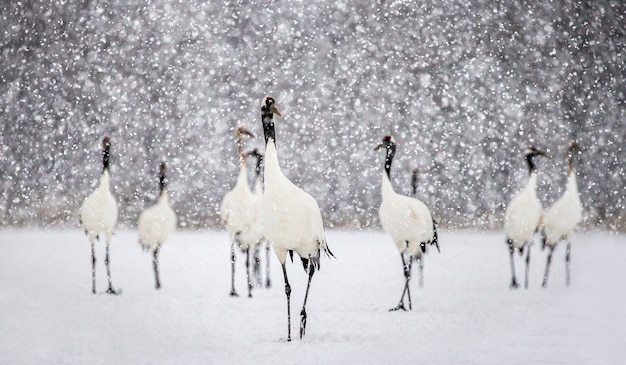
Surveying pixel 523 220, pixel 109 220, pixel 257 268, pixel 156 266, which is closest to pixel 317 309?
pixel 257 268

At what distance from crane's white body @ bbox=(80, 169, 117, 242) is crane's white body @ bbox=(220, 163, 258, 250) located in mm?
976

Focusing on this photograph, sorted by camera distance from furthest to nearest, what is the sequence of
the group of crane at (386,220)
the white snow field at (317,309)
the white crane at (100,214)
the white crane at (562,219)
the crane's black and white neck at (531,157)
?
the crane's black and white neck at (531,157) < the white crane at (562,219) < the white crane at (100,214) < the group of crane at (386,220) < the white snow field at (317,309)

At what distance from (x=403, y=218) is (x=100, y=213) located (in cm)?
263

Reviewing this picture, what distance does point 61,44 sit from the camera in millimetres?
12398

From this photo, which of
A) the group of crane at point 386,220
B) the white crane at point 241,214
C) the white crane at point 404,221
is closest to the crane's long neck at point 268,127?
the group of crane at point 386,220

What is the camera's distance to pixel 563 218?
6773mm

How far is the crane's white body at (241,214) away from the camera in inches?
258

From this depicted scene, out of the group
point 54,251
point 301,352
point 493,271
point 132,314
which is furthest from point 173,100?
point 301,352

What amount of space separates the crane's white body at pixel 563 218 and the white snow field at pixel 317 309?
420mm

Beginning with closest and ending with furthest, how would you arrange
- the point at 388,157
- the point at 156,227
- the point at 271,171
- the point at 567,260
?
the point at 271,171 < the point at 388,157 < the point at 156,227 < the point at 567,260

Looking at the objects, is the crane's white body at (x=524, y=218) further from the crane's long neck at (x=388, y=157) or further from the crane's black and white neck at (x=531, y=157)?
the crane's long neck at (x=388, y=157)

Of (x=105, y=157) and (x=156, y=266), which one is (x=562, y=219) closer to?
(x=156, y=266)

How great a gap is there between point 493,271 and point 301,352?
392cm

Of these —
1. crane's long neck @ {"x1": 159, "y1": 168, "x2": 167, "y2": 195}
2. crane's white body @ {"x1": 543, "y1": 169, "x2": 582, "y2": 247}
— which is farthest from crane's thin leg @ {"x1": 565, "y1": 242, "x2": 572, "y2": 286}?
crane's long neck @ {"x1": 159, "y1": 168, "x2": 167, "y2": 195}
